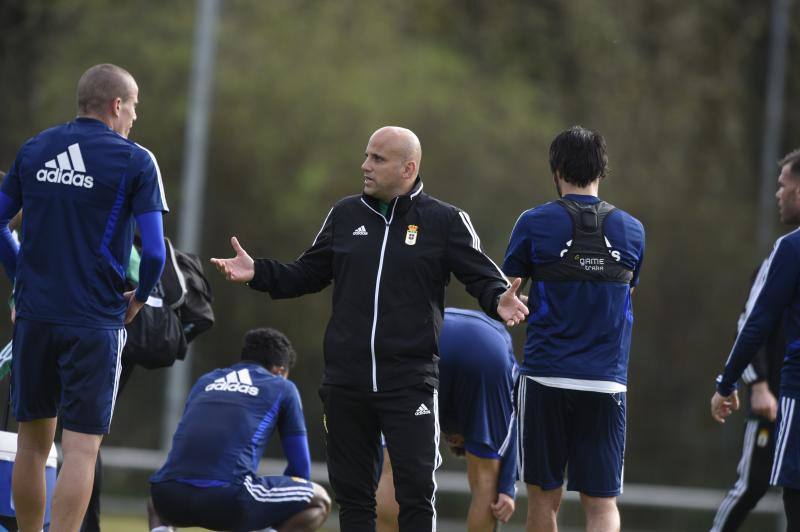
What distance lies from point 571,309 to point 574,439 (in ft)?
1.98

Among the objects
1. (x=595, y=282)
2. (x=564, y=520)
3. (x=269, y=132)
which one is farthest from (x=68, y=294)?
(x=269, y=132)

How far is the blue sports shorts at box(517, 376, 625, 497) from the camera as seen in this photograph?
5695 millimetres

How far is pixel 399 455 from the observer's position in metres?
5.56

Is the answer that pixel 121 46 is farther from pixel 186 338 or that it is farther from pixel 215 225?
pixel 186 338

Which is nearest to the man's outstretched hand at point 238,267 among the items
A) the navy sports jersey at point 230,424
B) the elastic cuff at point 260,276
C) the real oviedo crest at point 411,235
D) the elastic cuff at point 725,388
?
the elastic cuff at point 260,276

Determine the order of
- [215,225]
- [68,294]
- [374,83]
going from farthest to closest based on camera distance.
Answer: [374,83]
[215,225]
[68,294]

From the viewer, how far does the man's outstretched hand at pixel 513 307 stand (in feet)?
17.6

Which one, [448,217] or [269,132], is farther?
[269,132]

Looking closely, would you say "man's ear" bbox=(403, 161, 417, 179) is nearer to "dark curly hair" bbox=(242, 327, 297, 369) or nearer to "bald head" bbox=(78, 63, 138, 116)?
"bald head" bbox=(78, 63, 138, 116)

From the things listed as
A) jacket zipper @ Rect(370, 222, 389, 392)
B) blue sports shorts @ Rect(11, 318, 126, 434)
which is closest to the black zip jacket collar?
jacket zipper @ Rect(370, 222, 389, 392)

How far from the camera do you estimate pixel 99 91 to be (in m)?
5.60

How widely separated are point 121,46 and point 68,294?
11.1m

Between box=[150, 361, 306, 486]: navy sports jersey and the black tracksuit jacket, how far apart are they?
1.04 m

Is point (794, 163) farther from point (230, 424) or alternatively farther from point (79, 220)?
point (79, 220)
